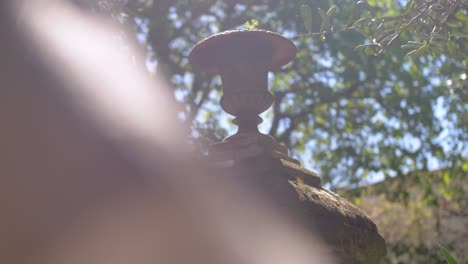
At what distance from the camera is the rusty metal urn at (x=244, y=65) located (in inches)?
143

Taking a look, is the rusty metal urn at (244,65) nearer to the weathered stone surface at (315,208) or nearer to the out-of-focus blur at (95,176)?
the weathered stone surface at (315,208)

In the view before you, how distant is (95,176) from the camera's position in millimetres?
2471

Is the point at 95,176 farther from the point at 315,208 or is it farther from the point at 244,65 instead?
the point at 244,65

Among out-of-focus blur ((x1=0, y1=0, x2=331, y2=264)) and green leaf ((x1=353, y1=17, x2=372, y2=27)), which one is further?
green leaf ((x1=353, y1=17, x2=372, y2=27))

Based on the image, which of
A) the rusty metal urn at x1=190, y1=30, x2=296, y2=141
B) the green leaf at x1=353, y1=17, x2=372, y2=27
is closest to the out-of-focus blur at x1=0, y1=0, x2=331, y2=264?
the rusty metal urn at x1=190, y1=30, x2=296, y2=141

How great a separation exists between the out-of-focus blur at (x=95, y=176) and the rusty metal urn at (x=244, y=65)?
0.74 metres

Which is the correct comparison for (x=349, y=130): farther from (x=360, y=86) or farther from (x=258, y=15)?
(x=258, y=15)

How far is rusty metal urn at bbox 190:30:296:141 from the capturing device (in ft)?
11.9

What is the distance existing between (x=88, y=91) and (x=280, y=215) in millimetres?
1138

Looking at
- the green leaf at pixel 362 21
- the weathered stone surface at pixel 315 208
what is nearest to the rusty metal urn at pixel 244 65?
the weathered stone surface at pixel 315 208

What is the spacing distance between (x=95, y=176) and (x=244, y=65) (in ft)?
4.95

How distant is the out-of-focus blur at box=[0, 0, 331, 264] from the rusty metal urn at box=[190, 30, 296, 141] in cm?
74

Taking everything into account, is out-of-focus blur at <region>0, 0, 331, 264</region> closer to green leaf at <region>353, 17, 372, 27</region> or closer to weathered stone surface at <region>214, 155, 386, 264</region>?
weathered stone surface at <region>214, 155, 386, 264</region>

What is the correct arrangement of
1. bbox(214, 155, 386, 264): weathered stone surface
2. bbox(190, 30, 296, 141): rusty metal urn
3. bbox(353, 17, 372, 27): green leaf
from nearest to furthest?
bbox(353, 17, 372, 27): green leaf, bbox(214, 155, 386, 264): weathered stone surface, bbox(190, 30, 296, 141): rusty metal urn
